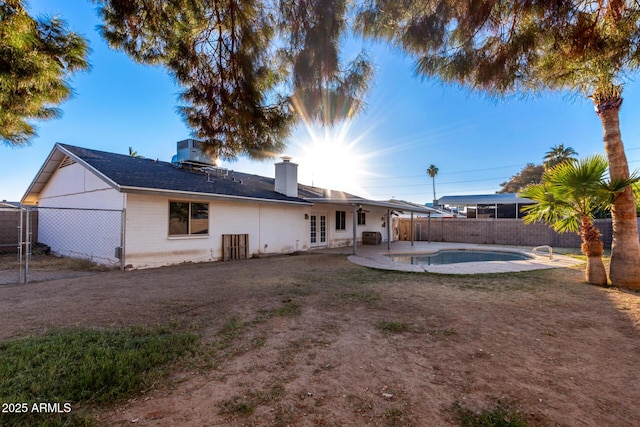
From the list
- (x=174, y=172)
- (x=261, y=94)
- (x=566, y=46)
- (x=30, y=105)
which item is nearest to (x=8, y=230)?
(x=174, y=172)

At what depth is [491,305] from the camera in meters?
5.20

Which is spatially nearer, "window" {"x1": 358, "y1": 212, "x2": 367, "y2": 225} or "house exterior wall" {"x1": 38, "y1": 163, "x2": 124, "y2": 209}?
"house exterior wall" {"x1": 38, "y1": 163, "x2": 124, "y2": 209}

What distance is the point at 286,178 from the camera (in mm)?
14602

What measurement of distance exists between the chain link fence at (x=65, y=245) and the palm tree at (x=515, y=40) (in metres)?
8.24

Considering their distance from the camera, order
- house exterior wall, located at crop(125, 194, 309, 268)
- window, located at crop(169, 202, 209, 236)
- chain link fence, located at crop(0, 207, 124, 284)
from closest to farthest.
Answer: chain link fence, located at crop(0, 207, 124, 284), house exterior wall, located at crop(125, 194, 309, 268), window, located at crop(169, 202, 209, 236)

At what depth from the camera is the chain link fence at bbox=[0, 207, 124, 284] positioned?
7.89 metres

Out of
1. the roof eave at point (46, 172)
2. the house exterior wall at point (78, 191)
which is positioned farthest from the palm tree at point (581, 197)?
the roof eave at point (46, 172)

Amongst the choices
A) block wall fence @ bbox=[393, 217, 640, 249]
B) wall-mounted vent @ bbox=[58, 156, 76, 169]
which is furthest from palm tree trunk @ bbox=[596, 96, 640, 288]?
wall-mounted vent @ bbox=[58, 156, 76, 169]

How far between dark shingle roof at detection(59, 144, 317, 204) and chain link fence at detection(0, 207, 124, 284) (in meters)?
1.14

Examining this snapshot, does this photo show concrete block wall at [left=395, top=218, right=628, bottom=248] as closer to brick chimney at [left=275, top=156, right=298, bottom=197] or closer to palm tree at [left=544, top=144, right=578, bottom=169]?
brick chimney at [left=275, top=156, right=298, bottom=197]

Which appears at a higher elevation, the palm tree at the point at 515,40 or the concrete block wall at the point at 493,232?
the palm tree at the point at 515,40

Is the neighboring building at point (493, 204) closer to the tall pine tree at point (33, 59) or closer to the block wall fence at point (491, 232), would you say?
the block wall fence at point (491, 232)

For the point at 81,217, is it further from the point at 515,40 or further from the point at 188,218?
the point at 515,40

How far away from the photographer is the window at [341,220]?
16969 millimetres
